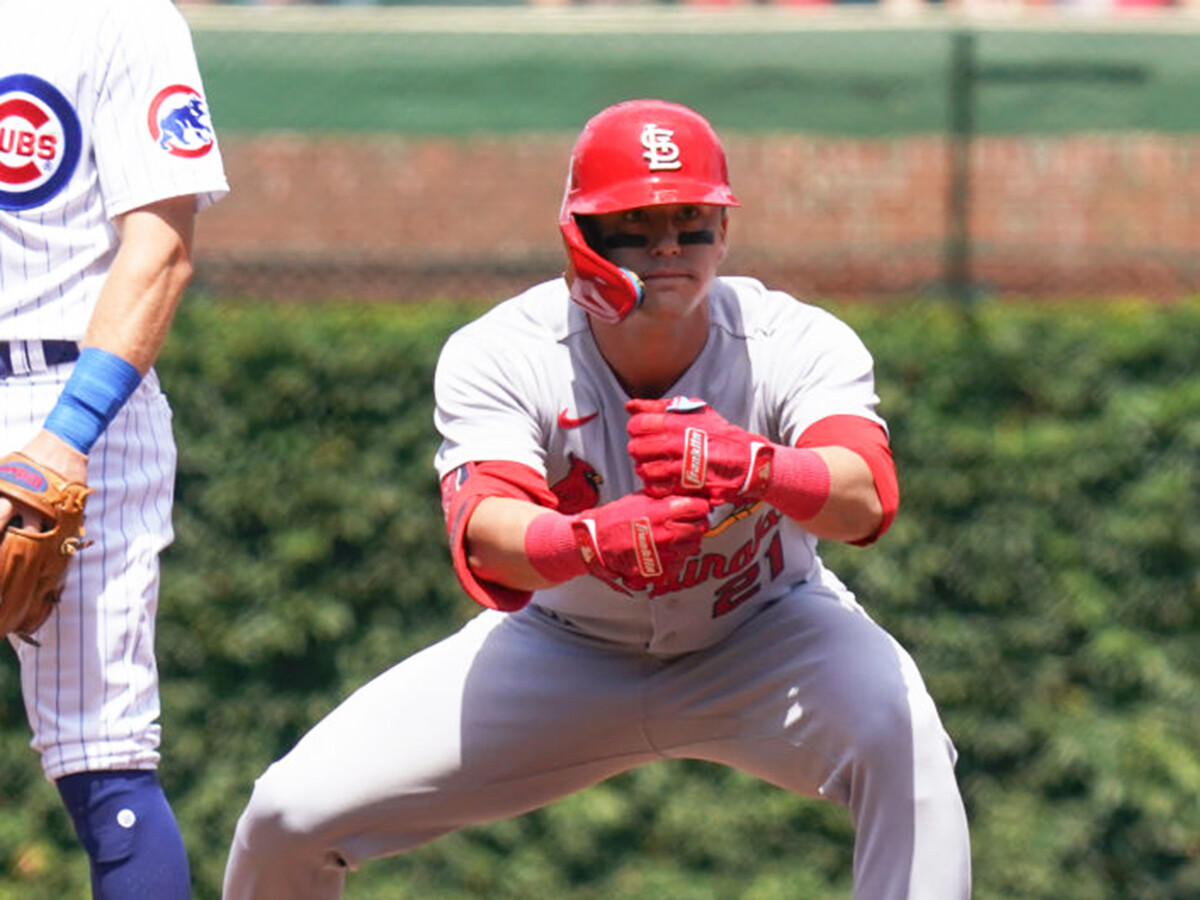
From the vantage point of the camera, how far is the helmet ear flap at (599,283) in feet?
10.9

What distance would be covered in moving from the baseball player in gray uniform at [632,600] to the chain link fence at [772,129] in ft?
8.58

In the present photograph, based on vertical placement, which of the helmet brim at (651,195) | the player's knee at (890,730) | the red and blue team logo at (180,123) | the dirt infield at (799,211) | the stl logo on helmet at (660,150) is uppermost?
the red and blue team logo at (180,123)

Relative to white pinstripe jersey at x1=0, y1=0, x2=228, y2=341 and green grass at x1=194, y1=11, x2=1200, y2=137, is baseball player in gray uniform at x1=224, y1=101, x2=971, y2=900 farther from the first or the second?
green grass at x1=194, y1=11, x2=1200, y2=137

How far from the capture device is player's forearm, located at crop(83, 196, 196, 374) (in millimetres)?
3334

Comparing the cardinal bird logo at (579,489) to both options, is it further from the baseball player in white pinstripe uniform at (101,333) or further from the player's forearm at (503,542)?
the baseball player in white pinstripe uniform at (101,333)

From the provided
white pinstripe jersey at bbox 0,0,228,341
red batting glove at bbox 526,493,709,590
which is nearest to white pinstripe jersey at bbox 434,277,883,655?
red batting glove at bbox 526,493,709,590

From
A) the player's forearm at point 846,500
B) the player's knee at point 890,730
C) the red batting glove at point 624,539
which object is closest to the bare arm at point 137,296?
the red batting glove at point 624,539

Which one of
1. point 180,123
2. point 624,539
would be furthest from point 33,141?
point 624,539

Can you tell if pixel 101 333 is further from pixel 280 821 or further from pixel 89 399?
pixel 280 821

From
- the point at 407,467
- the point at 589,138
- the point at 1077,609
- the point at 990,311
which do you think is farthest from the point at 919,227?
the point at 589,138

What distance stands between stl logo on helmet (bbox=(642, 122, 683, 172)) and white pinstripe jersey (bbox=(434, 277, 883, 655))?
352 mm

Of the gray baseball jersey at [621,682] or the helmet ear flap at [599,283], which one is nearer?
the helmet ear flap at [599,283]

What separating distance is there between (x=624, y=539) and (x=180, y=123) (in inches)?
41.3

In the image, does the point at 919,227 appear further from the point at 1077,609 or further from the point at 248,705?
the point at 248,705
